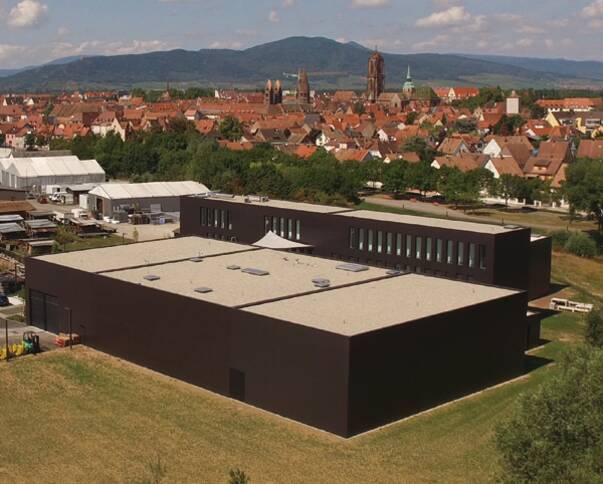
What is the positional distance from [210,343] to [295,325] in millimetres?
4321

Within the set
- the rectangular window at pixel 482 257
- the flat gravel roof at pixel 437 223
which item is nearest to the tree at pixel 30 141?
the flat gravel roof at pixel 437 223

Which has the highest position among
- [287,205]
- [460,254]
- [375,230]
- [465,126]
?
[465,126]

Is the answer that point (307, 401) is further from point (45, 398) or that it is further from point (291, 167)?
point (291, 167)

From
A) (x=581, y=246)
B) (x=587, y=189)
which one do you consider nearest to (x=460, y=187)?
(x=587, y=189)

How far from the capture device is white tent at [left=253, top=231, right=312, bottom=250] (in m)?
49.3

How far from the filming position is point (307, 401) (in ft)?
95.6

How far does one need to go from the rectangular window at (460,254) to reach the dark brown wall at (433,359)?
915cm

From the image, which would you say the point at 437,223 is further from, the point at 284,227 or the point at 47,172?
the point at 47,172

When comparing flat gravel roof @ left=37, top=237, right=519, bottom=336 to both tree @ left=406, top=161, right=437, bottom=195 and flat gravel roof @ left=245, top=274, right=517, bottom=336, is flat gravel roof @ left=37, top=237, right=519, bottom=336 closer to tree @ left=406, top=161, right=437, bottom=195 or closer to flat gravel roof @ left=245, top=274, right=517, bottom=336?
flat gravel roof @ left=245, top=274, right=517, bottom=336

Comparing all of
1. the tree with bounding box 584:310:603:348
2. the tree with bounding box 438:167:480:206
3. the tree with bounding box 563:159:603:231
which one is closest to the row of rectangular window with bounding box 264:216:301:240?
the tree with bounding box 584:310:603:348

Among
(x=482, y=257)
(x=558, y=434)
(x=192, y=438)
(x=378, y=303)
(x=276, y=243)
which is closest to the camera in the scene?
(x=558, y=434)

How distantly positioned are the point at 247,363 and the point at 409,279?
9.25m

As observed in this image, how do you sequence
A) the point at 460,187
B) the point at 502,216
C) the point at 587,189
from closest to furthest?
1. the point at 587,189
2. the point at 502,216
3. the point at 460,187

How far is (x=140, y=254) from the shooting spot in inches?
1679
